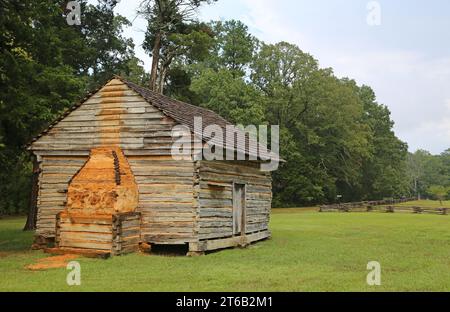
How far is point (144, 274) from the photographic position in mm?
12203

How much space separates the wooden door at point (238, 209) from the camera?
19.0 metres

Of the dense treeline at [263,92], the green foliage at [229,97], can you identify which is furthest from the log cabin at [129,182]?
the green foliage at [229,97]

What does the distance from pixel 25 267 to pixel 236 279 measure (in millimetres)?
6602

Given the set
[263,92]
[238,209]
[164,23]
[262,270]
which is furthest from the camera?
[263,92]

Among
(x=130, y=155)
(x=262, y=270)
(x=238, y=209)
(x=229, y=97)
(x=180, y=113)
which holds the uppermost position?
(x=229, y=97)

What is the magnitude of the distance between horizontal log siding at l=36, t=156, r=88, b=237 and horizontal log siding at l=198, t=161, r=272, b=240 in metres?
5.47

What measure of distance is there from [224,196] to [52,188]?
22.5ft

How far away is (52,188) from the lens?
18516 mm

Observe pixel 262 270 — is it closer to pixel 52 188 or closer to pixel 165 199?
pixel 165 199

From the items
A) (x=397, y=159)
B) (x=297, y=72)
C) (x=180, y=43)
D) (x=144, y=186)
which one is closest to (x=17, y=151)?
(x=144, y=186)

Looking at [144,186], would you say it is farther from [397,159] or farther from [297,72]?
[397,159]

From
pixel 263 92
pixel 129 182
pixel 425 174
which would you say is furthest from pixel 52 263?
pixel 425 174

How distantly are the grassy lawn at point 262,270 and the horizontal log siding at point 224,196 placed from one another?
1052 mm

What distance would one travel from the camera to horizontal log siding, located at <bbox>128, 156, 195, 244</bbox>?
16.3 metres
